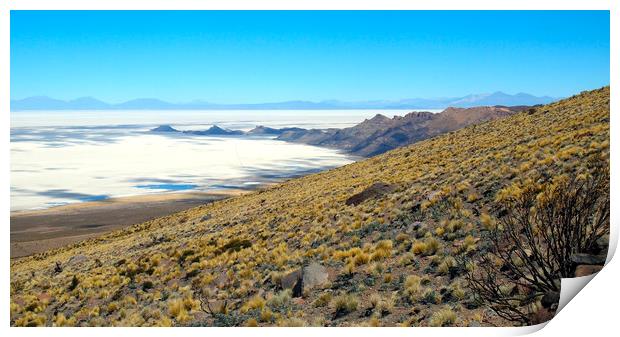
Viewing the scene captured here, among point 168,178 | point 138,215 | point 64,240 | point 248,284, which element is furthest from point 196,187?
point 248,284

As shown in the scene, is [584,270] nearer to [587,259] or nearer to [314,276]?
[587,259]

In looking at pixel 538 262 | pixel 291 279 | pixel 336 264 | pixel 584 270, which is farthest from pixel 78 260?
pixel 584 270

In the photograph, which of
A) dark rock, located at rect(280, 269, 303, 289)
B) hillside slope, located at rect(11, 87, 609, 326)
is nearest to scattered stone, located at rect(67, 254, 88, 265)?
hillside slope, located at rect(11, 87, 609, 326)

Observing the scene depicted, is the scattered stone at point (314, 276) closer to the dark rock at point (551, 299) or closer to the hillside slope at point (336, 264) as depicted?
the hillside slope at point (336, 264)

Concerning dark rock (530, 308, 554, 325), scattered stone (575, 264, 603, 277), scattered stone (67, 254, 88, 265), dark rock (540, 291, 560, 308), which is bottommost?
scattered stone (67, 254, 88, 265)

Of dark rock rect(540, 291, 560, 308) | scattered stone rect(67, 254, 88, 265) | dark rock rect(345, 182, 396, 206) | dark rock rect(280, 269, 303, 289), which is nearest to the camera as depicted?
dark rock rect(540, 291, 560, 308)

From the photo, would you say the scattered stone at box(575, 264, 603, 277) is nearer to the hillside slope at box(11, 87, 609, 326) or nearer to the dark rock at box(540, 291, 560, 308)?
the dark rock at box(540, 291, 560, 308)
